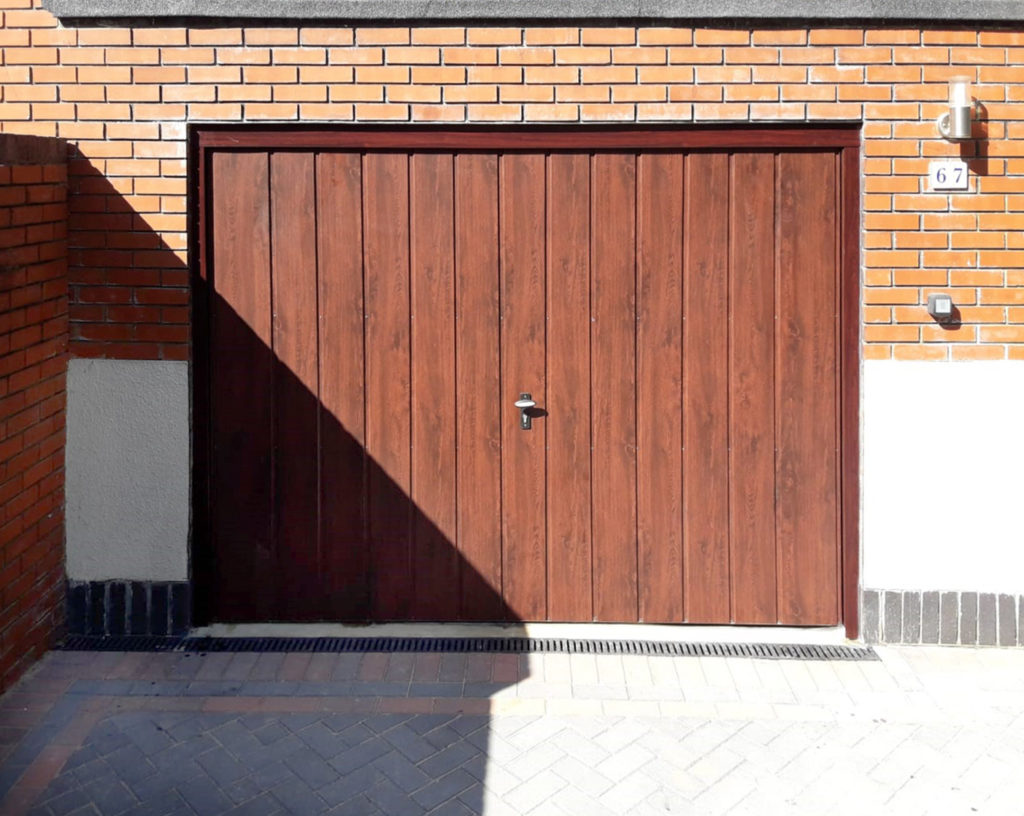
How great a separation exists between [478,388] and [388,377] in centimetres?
43

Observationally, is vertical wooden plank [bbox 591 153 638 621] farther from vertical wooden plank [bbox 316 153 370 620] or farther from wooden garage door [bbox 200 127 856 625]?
vertical wooden plank [bbox 316 153 370 620]

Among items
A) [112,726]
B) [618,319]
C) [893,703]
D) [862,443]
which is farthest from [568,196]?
[112,726]

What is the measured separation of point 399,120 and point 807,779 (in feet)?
11.1

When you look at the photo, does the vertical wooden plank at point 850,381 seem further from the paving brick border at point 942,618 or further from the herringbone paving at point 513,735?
the herringbone paving at point 513,735

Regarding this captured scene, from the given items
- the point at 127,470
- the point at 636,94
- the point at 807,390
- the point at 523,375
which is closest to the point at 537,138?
the point at 636,94

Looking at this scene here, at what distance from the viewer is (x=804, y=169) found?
5977 mm

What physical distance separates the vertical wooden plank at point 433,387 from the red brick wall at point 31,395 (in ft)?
5.42

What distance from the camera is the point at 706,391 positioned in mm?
6062

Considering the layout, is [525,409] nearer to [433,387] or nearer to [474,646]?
Result: [433,387]

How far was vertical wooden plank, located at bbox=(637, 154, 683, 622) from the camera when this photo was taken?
601cm

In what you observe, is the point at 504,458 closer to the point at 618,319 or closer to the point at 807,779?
the point at 618,319

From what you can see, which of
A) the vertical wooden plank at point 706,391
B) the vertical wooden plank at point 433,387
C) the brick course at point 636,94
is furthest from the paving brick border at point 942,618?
the vertical wooden plank at point 433,387

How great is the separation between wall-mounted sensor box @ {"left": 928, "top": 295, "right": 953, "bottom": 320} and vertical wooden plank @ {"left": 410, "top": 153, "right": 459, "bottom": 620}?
2.22 metres

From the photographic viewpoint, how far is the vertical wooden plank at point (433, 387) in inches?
238
